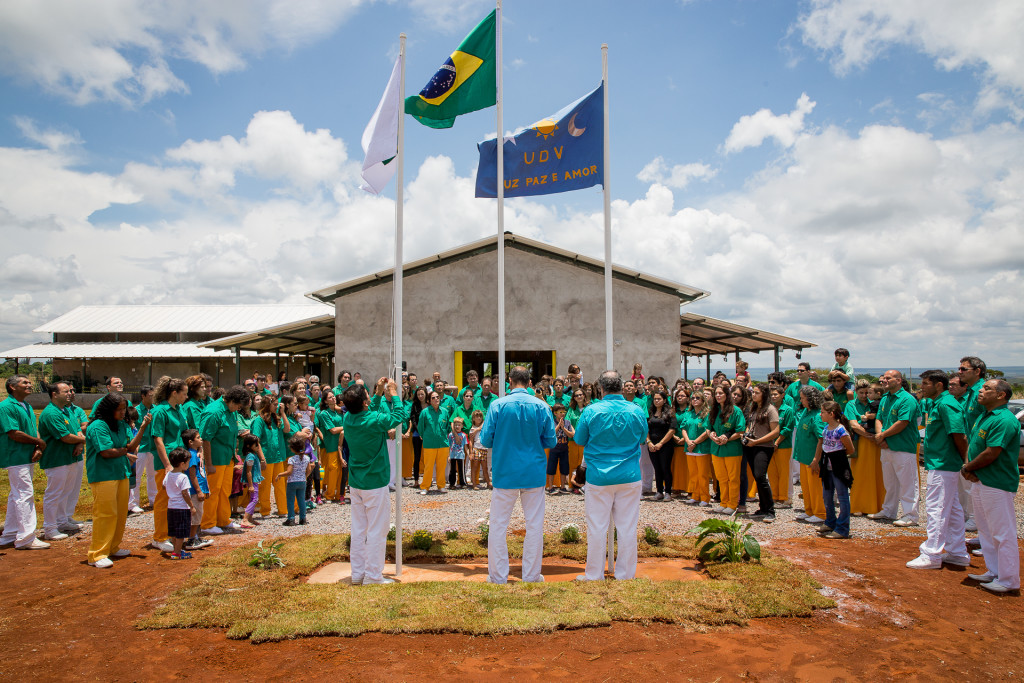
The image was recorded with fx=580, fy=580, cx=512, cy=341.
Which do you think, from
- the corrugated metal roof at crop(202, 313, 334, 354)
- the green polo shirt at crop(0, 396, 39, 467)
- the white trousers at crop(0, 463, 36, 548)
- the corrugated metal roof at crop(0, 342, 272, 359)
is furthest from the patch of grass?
the corrugated metal roof at crop(0, 342, 272, 359)

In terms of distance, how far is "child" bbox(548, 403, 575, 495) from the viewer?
35.8 ft

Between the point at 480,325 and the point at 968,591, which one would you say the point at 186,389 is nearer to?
the point at 968,591

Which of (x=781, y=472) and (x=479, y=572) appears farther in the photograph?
(x=781, y=472)

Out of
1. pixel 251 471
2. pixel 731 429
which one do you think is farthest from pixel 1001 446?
pixel 251 471

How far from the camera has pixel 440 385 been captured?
39.5 ft

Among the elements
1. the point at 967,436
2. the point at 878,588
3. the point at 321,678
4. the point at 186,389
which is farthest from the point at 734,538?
the point at 186,389

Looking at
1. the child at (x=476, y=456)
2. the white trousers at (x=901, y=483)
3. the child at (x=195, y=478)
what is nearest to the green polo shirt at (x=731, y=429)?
the white trousers at (x=901, y=483)

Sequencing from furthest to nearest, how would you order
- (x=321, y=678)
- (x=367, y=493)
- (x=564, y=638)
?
(x=367, y=493)
(x=564, y=638)
(x=321, y=678)

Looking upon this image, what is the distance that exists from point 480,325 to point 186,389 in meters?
10.4

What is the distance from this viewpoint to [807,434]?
886 centimetres

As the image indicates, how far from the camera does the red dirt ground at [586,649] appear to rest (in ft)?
13.4

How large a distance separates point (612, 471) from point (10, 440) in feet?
24.9

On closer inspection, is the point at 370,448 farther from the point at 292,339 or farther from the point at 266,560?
the point at 292,339

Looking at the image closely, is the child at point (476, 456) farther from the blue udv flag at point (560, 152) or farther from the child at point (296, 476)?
the blue udv flag at point (560, 152)
